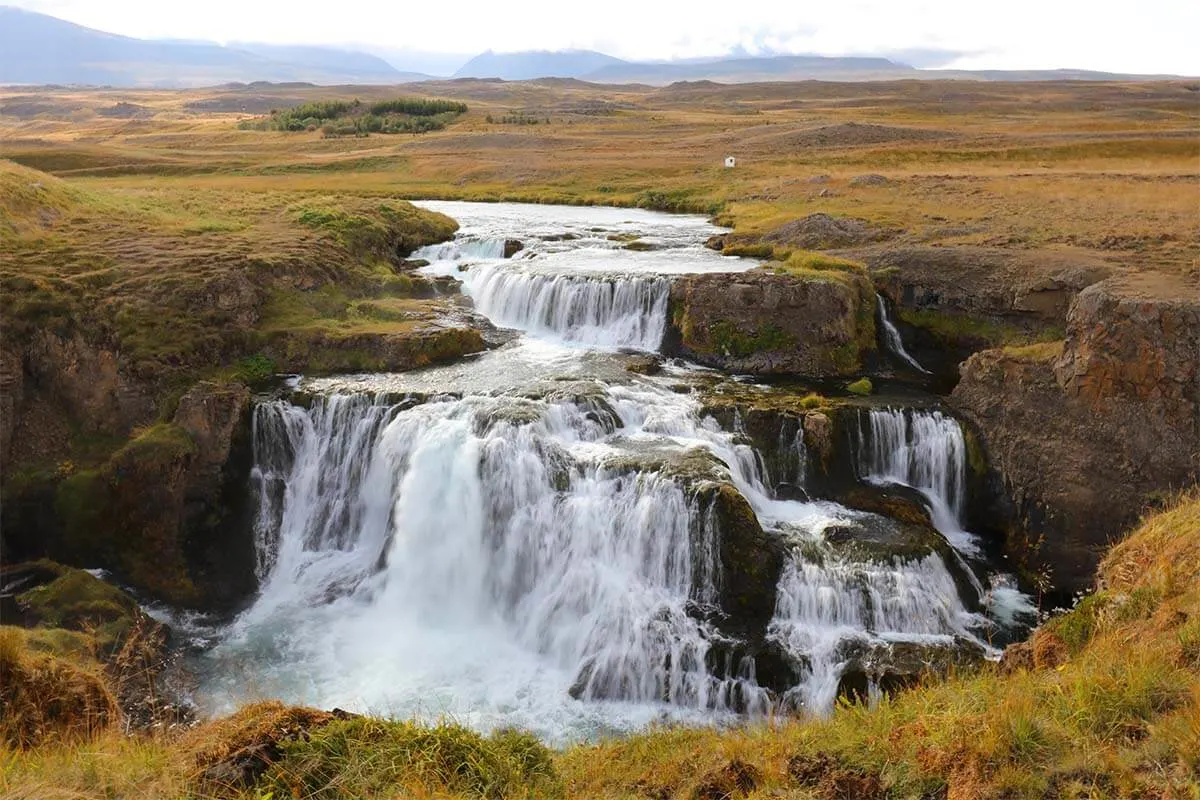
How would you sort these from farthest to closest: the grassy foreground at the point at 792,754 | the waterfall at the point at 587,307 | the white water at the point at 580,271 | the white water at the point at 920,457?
the white water at the point at 580,271 → the waterfall at the point at 587,307 → the white water at the point at 920,457 → the grassy foreground at the point at 792,754

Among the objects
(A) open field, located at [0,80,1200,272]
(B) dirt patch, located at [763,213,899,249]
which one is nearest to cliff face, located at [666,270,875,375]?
(B) dirt patch, located at [763,213,899,249]

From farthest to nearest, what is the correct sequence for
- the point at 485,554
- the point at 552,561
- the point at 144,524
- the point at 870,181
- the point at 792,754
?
the point at 870,181
the point at 144,524
the point at 485,554
the point at 552,561
the point at 792,754

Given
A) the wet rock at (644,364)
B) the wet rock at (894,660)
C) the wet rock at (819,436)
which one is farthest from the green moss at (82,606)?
the wet rock at (819,436)

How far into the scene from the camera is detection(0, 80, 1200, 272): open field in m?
30.2

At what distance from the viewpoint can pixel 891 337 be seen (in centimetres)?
2419

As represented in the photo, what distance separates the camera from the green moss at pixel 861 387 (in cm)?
2070

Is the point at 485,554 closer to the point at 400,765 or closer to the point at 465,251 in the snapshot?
the point at 400,765

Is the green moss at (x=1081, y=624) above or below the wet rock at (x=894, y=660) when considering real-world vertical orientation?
above

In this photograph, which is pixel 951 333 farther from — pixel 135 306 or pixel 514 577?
pixel 135 306

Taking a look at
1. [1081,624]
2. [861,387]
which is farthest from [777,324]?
[1081,624]

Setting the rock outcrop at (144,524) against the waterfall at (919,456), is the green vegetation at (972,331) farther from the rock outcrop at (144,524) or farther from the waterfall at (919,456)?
the rock outcrop at (144,524)

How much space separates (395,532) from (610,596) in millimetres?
5036

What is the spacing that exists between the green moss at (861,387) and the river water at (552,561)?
160cm

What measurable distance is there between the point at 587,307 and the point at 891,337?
A: 8.67m
